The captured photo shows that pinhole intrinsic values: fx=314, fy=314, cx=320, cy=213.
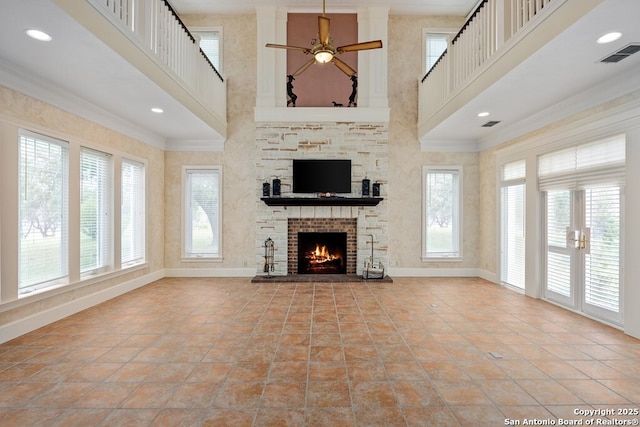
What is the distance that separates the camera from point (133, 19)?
338cm

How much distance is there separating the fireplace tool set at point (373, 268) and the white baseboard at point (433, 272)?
473 millimetres

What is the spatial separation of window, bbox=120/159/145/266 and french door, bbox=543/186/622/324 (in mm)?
6876

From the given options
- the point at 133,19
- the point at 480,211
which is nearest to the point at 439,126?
the point at 480,211

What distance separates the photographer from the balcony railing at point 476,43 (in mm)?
3287

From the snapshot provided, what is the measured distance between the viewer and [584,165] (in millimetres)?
4082

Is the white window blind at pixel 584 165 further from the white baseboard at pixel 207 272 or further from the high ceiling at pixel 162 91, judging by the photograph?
the white baseboard at pixel 207 272

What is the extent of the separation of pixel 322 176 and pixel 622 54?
14.6 feet

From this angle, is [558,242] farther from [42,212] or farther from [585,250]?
[42,212]

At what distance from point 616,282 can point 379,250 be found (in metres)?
3.56

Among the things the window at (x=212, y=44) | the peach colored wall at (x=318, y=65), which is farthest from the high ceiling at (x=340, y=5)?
the window at (x=212, y=44)

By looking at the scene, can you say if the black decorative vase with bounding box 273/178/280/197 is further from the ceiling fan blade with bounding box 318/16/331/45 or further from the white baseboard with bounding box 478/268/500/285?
the white baseboard with bounding box 478/268/500/285

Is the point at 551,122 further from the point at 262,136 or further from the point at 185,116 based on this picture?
the point at 185,116

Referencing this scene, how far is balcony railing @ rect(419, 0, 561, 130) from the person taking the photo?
3287 mm

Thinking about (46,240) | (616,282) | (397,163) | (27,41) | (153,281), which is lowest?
(153,281)
